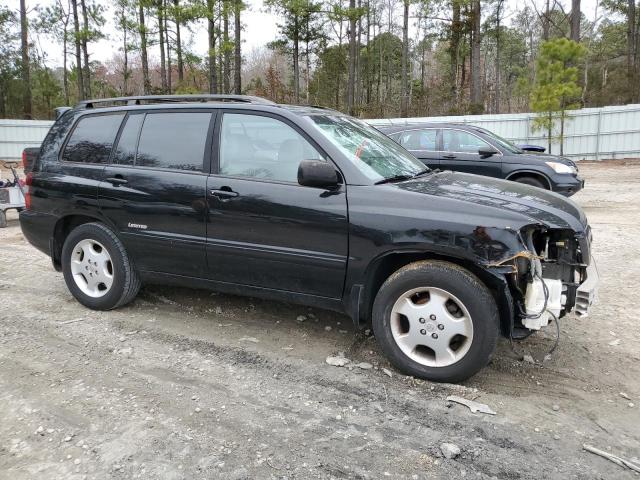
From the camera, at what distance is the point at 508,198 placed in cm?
340

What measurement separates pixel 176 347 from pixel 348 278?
1473 millimetres

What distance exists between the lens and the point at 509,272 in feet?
9.87

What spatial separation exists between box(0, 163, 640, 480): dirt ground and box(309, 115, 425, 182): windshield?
1.35 meters

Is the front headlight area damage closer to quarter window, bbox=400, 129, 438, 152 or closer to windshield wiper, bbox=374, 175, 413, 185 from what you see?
windshield wiper, bbox=374, 175, 413, 185

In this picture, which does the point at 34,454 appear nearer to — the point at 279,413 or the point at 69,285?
the point at 279,413

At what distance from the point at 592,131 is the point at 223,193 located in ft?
67.4

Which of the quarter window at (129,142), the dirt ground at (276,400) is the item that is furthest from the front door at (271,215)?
the quarter window at (129,142)

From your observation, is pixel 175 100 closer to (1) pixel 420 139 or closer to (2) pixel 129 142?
(2) pixel 129 142

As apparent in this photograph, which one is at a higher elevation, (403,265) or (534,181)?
(534,181)

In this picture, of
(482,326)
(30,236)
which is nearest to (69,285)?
(30,236)

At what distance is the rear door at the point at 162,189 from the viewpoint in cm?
398

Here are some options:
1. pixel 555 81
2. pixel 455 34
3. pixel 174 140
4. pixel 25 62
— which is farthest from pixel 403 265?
pixel 25 62

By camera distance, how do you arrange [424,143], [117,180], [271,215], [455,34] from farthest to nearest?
[455,34]
[424,143]
[117,180]
[271,215]

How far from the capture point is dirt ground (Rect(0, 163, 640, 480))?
2535mm
